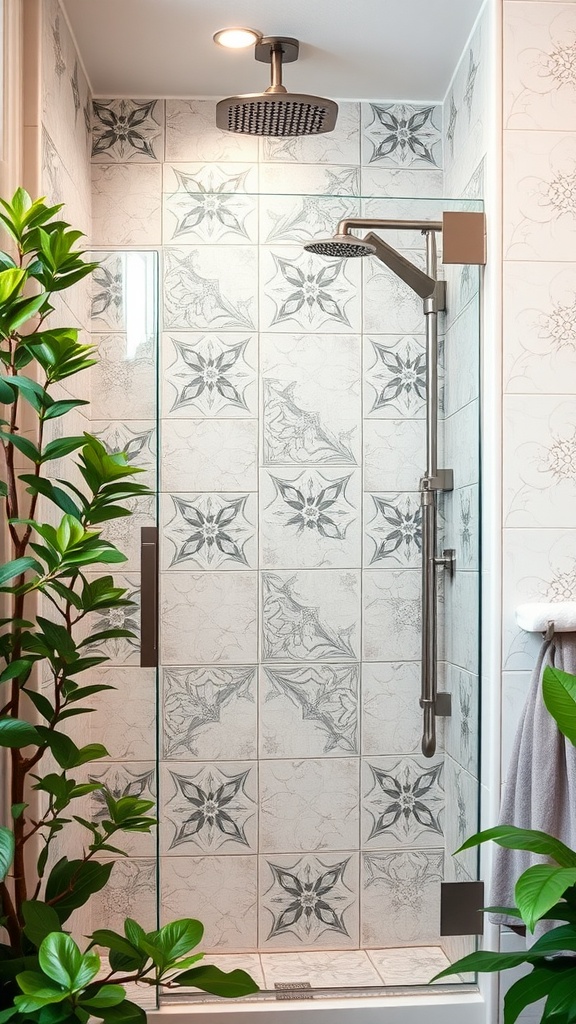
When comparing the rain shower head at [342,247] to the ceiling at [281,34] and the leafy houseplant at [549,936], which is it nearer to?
the ceiling at [281,34]

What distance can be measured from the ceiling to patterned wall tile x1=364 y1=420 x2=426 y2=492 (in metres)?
0.95

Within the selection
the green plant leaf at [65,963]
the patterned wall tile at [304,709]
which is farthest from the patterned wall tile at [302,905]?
the green plant leaf at [65,963]

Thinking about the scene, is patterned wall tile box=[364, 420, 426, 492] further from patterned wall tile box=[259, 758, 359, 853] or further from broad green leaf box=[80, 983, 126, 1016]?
broad green leaf box=[80, 983, 126, 1016]

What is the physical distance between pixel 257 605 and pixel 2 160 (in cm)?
98

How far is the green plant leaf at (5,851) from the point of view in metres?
1.36

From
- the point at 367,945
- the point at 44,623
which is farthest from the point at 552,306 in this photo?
the point at 367,945

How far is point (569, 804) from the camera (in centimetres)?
200

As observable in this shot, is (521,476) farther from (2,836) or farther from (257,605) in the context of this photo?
(2,836)

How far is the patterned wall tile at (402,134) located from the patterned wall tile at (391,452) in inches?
37.6

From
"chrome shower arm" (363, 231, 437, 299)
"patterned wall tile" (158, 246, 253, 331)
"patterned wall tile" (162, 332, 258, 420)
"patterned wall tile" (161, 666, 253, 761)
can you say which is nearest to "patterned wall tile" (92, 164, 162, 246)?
"patterned wall tile" (158, 246, 253, 331)

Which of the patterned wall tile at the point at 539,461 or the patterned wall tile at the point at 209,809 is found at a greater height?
the patterned wall tile at the point at 539,461

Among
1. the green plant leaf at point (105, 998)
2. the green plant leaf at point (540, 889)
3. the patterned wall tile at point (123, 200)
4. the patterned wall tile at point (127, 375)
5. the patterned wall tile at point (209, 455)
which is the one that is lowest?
the green plant leaf at point (105, 998)

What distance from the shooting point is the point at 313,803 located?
7.00ft

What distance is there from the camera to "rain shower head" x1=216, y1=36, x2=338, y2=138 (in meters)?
2.28
